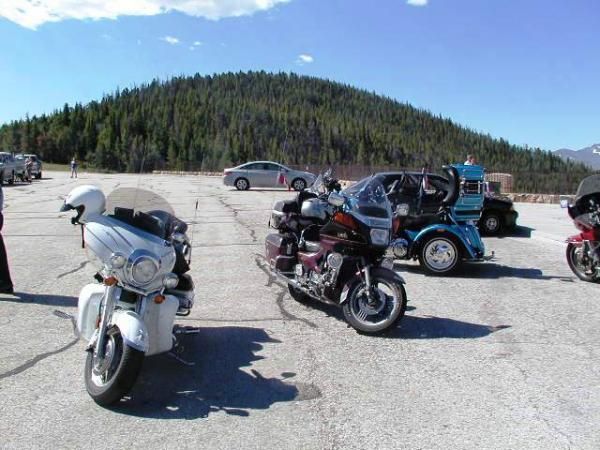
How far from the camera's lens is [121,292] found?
14.9 ft

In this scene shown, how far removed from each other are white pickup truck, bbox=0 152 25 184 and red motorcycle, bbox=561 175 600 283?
31.3 meters

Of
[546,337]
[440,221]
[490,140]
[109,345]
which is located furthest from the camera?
[490,140]

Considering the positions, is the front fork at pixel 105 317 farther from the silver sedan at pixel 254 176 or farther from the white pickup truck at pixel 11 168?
the white pickup truck at pixel 11 168

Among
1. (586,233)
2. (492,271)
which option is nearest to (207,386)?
(492,271)

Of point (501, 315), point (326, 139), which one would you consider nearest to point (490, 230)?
point (501, 315)

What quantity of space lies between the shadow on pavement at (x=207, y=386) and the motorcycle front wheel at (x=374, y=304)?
40.4 inches

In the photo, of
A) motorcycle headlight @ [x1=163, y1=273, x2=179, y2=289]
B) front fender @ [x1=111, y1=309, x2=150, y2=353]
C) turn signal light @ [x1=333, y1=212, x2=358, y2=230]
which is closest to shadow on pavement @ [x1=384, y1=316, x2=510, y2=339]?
turn signal light @ [x1=333, y1=212, x2=358, y2=230]

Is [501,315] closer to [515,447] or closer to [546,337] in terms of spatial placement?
[546,337]

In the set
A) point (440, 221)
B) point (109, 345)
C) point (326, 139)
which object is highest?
point (326, 139)

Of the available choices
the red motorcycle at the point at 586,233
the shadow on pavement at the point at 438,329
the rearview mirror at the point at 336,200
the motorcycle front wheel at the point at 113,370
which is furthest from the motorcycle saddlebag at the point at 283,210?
the red motorcycle at the point at 586,233

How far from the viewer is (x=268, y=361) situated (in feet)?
17.1

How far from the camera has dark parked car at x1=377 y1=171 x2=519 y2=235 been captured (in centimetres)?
1123

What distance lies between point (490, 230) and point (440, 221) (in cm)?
563

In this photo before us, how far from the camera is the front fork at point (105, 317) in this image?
427 cm
